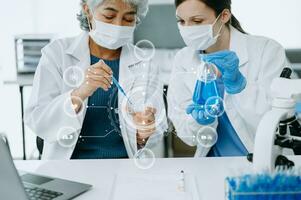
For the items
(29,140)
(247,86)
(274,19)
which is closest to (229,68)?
(247,86)

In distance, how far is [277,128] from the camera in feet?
2.66

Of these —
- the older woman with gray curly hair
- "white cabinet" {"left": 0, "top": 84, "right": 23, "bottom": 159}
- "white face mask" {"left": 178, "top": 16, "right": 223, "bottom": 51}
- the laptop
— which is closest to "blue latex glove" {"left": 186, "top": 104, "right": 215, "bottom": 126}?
the older woman with gray curly hair

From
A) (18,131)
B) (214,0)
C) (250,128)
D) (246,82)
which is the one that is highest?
(214,0)

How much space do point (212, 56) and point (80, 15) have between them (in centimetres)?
57

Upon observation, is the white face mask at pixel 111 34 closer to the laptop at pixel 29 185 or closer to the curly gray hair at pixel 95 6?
the curly gray hair at pixel 95 6

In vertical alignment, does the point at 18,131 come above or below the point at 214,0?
below

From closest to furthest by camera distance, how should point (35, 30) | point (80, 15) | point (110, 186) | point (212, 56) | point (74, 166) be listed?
point (110, 186), point (74, 166), point (212, 56), point (80, 15), point (35, 30)

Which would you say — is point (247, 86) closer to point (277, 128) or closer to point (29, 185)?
point (277, 128)

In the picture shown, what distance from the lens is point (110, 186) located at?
108 centimetres

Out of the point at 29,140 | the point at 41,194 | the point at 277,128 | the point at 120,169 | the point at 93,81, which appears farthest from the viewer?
the point at 29,140

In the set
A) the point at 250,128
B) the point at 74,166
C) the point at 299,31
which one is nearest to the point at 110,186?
the point at 74,166

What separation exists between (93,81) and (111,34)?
0.66 feet

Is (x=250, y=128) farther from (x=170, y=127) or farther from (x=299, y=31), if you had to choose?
(x=299, y=31)

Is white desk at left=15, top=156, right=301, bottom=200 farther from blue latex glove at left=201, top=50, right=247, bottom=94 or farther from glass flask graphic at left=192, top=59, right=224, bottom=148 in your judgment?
blue latex glove at left=201, top=50, right=247, bottom=94
